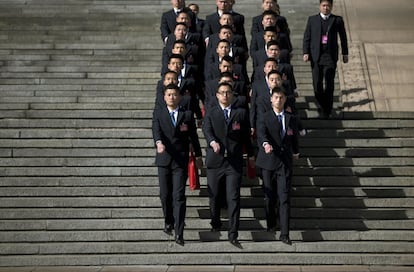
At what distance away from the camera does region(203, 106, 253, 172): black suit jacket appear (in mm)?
9984

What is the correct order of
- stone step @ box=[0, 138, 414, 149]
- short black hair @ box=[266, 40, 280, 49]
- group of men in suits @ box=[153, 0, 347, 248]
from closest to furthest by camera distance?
group of men in suits @ box=[153, 0, 347, 248] < short black hair @ box=[266, 40, 280, 49] < stone step @ box=[0, 138, 414, 149]

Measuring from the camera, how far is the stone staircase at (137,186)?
32.8ft

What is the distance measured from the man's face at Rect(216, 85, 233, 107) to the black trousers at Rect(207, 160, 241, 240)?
0.73 meters

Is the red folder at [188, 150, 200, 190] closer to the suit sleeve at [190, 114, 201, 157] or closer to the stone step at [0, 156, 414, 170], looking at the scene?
the suit sleeve at [190, 114, 201, 157]

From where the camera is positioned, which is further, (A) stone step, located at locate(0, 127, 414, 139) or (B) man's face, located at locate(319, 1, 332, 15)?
(B) man's face, located at locate(319, 1, 332, 15)

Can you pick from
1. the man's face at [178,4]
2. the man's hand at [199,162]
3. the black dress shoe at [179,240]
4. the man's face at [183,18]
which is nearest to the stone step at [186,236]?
the black dress shoe at [179,240]

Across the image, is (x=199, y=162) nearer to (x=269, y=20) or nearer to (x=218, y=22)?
(x=269, y=20)

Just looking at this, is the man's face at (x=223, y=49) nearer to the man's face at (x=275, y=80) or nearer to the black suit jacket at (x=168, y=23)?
the man's face at (x=275, y=80)

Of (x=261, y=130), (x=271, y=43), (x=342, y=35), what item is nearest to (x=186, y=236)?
(x=261, y=130)

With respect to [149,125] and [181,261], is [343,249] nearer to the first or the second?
[181,261]

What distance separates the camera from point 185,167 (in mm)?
10000

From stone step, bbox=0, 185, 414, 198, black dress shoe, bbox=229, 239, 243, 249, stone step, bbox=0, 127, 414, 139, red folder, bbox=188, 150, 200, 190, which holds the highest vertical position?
stone step, bbox=0, 127, 414, 139

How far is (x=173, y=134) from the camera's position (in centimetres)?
1005

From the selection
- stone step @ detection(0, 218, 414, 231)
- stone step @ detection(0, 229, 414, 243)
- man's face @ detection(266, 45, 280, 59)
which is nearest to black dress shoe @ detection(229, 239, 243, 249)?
stone step @ detection(0, 229, 414, 243)
